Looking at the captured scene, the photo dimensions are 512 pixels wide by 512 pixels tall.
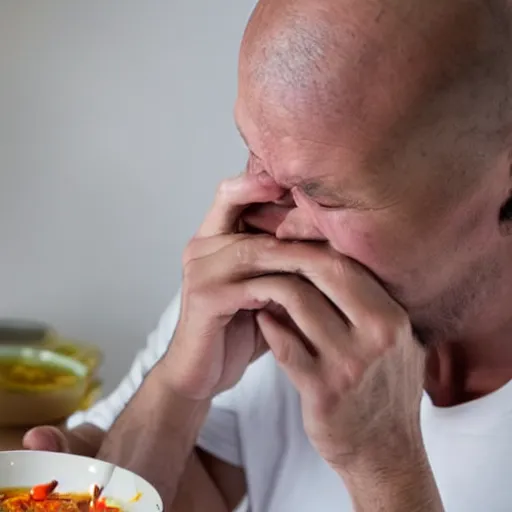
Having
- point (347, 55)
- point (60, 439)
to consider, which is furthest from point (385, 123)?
point (60, 439)

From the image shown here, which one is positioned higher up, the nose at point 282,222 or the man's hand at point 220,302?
the nose at point 282,222

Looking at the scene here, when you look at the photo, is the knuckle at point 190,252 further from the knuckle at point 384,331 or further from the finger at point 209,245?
the knuckle at point 384,331

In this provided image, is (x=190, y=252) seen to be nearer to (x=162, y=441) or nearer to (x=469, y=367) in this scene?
(x=162, y=441)

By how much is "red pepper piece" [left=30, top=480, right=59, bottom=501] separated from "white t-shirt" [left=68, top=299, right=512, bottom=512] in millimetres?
253

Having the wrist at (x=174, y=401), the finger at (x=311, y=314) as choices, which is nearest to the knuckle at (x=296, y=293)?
the finger at (x=311, y=314)

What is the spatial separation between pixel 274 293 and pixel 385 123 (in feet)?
0.53

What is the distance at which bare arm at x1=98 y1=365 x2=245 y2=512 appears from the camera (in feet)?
2.70

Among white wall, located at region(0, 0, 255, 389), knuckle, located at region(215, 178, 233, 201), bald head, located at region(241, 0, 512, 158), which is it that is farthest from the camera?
white wall, located at region(0, 0, 255, 389)

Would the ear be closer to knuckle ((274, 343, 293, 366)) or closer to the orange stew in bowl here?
knuckle ((274, 343, 293, 366))

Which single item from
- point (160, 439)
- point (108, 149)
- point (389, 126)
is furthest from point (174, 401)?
point (108, 149)

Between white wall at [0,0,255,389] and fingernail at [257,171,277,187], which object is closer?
fingernail at [257,171,277,187]

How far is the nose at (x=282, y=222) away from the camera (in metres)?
0.69

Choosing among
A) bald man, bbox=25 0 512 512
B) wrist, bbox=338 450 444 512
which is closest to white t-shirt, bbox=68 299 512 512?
bald man, bbox=25 0 512 512

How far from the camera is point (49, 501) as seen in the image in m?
0.64
